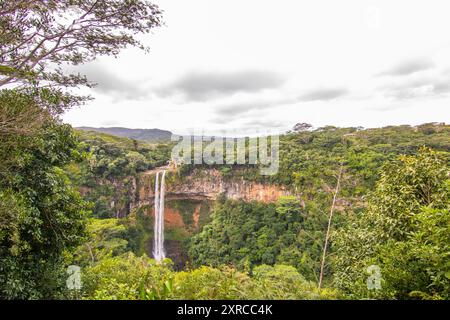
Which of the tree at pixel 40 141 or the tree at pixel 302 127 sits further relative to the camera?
the tree at pixel 302 127

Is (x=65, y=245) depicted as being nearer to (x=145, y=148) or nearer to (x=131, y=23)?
(x=131, y=23)

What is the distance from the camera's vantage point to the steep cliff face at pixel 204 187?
28.3 meters

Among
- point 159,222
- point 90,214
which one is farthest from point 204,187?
point 90,214

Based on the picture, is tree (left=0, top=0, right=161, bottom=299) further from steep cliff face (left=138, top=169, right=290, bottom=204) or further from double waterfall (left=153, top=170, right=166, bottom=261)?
double waterfall (left=153, top=170, right=166, bottom=261)

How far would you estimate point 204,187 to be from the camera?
3247 cm

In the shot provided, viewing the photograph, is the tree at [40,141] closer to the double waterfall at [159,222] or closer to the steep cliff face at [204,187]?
the steep cliff face at [204,187]

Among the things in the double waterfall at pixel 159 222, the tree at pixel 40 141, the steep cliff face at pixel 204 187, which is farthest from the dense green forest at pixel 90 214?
the double waterfall at pixel 159 222

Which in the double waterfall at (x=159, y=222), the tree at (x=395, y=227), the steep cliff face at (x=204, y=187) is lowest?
the double waterfall at (x=159, y=222)

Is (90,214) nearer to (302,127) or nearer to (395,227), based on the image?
(395,227)

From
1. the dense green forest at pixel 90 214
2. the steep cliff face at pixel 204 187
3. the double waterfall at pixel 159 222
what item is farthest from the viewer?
the double waterfall at pixel 159 222

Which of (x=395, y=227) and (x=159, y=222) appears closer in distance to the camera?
(x=395, y=227)

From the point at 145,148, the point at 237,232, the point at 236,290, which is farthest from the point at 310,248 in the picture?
the point at 145,148

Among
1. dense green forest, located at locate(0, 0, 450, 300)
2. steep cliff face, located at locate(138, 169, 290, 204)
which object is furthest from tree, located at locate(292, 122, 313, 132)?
dense green forest, located at locate(0, 0, 450, 300)

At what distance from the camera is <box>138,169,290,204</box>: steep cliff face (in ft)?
92.9
